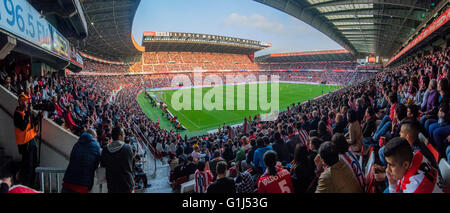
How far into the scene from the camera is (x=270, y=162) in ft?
9.47

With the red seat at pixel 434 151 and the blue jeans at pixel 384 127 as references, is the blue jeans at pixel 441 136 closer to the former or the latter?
the red seat at pixel 434 151

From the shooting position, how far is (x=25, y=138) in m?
4.37

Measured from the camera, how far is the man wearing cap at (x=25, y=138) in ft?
14.0

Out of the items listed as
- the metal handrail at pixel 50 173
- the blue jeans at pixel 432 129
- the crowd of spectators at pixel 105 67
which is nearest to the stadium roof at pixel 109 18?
the crowd of spectators at pixel 105 67

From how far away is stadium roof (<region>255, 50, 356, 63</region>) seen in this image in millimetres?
69062

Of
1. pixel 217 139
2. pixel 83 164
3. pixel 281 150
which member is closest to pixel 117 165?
pixel 83 164

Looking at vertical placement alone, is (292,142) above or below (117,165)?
below

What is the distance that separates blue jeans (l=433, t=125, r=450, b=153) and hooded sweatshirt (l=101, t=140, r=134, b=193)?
435cm

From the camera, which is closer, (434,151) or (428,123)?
(434,151)

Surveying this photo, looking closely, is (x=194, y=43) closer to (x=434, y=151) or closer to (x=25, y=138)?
(x=25, y=138)

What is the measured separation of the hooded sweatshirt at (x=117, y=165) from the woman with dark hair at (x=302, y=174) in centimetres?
230

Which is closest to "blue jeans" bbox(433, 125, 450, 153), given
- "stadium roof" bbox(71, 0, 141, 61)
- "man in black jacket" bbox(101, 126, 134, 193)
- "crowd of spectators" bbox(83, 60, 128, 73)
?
"man in black jacket" bbox(101, 126, 134, 193)

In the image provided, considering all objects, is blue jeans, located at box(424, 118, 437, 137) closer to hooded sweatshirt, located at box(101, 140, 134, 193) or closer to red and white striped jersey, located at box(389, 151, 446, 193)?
red and white striped jersey, located at box(389, 151, 446, 193)

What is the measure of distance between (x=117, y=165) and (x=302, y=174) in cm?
253
